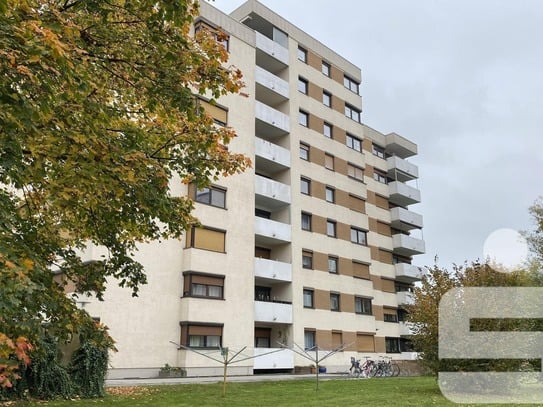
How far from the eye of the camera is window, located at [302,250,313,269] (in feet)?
99.1

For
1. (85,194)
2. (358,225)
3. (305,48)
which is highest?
(305,48)

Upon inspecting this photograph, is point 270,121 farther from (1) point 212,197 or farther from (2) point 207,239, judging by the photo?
(2) point 207,239

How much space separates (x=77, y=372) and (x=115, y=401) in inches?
77.0

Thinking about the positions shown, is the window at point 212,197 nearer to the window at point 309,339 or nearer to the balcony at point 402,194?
the window at point 309,339

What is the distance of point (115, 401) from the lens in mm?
12523

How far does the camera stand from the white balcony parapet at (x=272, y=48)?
3054 centimetres

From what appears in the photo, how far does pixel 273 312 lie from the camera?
1057 inches

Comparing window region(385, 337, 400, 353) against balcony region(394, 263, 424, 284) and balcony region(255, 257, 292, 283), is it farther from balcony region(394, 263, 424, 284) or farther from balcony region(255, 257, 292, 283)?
balcony region(255, 257, 292, 283)

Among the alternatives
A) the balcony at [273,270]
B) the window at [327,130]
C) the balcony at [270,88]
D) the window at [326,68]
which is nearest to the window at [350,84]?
the window at [326,68]

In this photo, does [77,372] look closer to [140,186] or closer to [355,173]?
[140,186]

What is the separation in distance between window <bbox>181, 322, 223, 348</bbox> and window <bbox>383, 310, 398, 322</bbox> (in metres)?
17.2

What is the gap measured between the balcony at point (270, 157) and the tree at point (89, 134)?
1949 centimetres

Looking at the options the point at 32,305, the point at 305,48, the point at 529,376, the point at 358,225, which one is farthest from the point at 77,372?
the point at 305,48

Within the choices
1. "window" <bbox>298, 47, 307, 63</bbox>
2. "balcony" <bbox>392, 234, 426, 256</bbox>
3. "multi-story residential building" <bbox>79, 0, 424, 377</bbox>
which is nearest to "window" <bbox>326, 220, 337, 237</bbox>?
"multi-story residential building" <bbox>79, 0, 424, 377</bbox>
